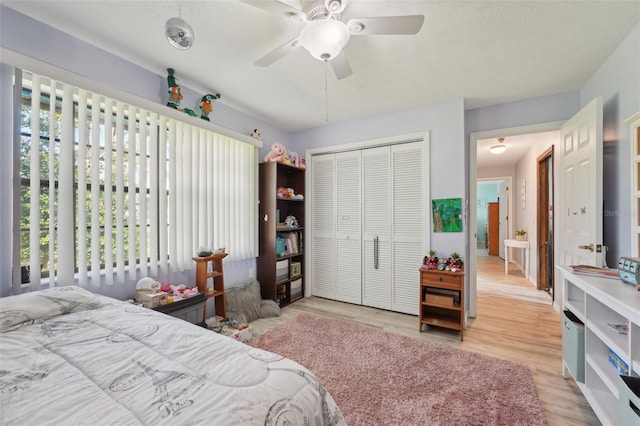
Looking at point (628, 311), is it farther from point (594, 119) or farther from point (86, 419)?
point (86, 419)

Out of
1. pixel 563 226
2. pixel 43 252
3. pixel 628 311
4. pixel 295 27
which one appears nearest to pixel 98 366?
pixel 43 252

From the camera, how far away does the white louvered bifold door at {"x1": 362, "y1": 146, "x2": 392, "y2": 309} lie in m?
3.35

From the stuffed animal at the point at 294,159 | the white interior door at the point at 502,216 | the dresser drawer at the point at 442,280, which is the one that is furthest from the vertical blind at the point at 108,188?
the white interior door at the point at 502,216

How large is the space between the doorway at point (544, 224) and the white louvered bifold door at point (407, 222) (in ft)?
8.19

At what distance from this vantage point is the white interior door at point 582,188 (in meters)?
2.02

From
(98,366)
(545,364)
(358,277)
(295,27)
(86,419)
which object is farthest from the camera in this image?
(358,277)

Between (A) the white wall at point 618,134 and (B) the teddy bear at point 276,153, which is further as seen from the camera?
(B) the teddy bear at point 276,153

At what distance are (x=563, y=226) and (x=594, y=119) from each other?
117 centimetres

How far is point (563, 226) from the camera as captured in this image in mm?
2721

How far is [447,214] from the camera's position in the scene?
2.93 meters

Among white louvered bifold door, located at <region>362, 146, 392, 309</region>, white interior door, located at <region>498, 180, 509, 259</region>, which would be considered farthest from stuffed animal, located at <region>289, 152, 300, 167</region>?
white interior door, located at <region>498, 180, 509, 259</region>

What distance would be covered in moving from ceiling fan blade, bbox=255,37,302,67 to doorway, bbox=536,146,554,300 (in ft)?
14.3

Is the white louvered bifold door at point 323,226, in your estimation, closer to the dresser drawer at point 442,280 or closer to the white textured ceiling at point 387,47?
the white textured ceiling at point 387,47

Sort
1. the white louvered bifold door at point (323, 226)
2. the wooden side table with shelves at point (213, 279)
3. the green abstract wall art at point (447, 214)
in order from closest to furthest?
the wooden side table with shelves at point (213, 279) < the green abstract wall art at point (447, 214) < the white louvered bifold door at point (323, 226)
